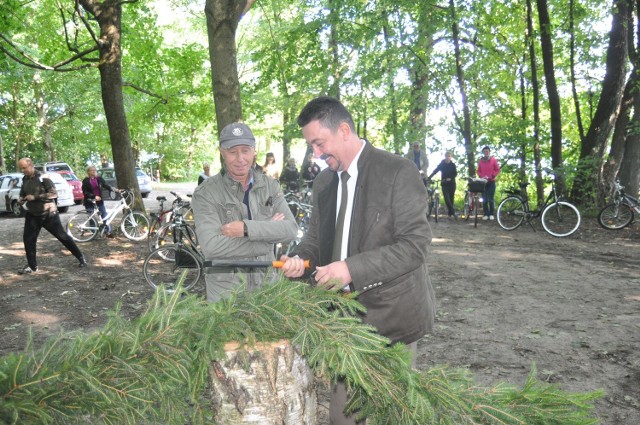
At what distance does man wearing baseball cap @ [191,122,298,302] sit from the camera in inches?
139

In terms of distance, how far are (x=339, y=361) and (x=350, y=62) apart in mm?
21812

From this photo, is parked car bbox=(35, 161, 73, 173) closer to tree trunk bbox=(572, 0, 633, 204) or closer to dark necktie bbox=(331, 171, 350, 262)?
tree trunk bbox=(572, 0, 633, 204)

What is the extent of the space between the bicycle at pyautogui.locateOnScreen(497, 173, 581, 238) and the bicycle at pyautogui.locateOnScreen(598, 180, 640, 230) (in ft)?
3.38

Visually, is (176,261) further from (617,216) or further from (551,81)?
(551,81)

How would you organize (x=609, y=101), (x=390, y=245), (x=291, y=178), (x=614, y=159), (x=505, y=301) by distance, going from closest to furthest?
1. (x=390, y=245)
2. (x=505, y=301)
3. (x=614, y=159)
4. (x=609, y=101)
5. (x=291, y=178)

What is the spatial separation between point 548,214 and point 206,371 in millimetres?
13732

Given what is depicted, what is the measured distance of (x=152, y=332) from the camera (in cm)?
195

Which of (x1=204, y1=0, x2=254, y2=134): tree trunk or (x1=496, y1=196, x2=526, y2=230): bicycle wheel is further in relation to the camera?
(x1=496, y1=196, x2=526, y2=230): bicycle wheel

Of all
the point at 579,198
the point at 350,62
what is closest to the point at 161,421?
the point at 579,198

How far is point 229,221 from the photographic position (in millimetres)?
3664

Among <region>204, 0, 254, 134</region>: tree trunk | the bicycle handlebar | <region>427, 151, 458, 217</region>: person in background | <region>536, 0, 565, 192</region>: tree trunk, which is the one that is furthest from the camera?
<region>427, 151, 458, 217</region>: person in background

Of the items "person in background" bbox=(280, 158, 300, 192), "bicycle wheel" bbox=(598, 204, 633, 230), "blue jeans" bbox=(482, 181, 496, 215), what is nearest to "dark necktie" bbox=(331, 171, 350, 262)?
"bicycle wheel" bbox=(598, 204, 633, 230)

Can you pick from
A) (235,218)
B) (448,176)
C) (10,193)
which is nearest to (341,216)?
(235,218)

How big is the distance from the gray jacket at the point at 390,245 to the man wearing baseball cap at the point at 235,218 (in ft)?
3.16
